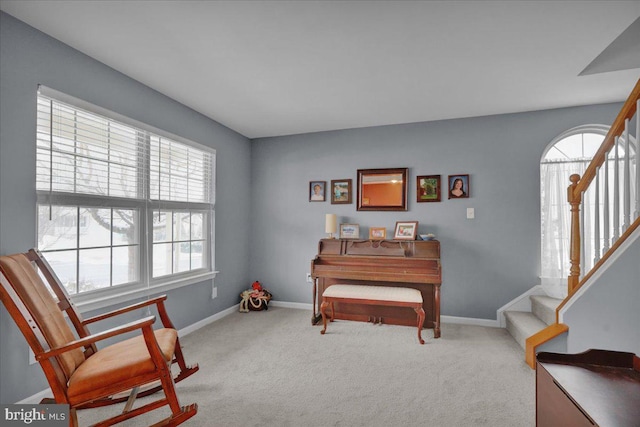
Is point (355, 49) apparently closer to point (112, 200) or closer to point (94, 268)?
point (112, 200)

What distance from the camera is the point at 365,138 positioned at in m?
4.10

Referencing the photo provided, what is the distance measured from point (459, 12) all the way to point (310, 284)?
3.42m

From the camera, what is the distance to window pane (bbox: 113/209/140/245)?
8.62 ft

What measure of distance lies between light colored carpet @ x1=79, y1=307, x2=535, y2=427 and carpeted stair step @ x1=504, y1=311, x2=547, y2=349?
0.11 m

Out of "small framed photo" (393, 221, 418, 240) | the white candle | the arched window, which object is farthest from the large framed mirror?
the arched window

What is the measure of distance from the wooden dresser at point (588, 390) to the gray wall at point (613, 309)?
30.9 inches

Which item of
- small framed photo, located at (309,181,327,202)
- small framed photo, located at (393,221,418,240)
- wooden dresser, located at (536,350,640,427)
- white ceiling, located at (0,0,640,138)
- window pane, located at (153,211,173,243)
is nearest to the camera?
wooden dresser, located at (536,350,640,427)

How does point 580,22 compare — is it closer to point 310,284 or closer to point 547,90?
point 547,90

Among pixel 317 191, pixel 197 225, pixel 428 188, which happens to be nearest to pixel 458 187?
pixel 428 188

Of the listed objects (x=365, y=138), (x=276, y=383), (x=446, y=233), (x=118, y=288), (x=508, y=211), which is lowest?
(x=276, y=383)

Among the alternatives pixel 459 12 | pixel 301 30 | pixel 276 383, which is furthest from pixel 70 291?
pixel 459 12

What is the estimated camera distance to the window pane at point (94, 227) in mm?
2357

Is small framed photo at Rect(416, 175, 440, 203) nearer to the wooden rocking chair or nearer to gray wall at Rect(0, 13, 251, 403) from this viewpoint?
gray wall at Rect(0, 13, 251, 403)

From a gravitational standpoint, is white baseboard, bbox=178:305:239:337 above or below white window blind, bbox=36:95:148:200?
below
